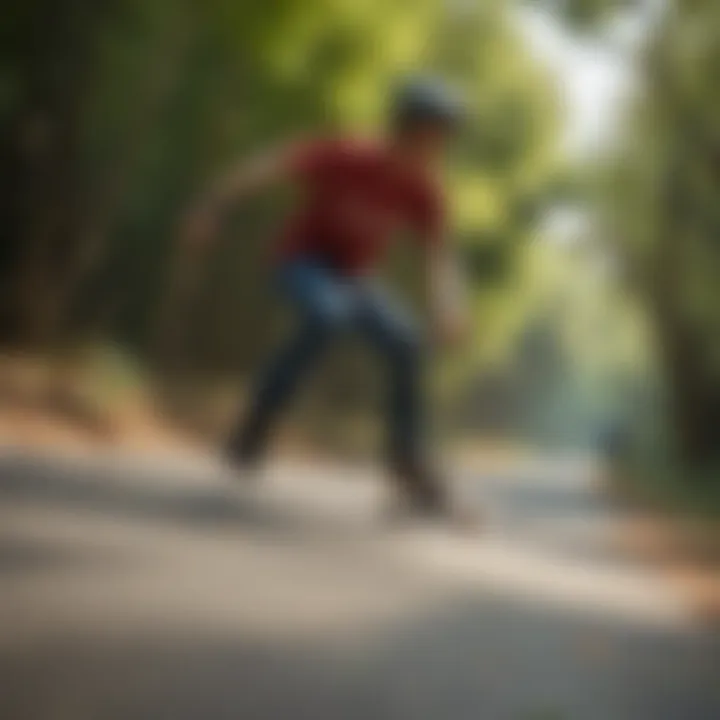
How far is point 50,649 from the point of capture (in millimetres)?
894

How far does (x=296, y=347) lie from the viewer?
3.21 ft

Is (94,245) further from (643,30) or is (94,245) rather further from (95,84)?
(643,30)

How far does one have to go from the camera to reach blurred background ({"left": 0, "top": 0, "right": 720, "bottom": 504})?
0.97 meters

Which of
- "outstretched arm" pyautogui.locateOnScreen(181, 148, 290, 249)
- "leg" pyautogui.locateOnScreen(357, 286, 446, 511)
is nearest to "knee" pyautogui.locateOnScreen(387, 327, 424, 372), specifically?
"leg" pyautogui.locateOnScreen(357, 286, 446, 511)

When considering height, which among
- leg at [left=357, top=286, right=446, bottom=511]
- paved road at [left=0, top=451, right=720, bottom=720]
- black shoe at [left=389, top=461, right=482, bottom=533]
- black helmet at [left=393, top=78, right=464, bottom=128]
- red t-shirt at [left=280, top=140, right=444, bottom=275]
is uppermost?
black helmet at [left=393, top=78, right=464, bottom=128]

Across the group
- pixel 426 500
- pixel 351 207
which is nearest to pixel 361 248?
pixel 351 207

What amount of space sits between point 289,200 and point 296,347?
0.12 metres

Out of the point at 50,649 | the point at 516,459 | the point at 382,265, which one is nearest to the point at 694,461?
the point at 516,459

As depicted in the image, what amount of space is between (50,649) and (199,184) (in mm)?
378

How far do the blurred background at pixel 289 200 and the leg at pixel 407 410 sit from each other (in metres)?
0.02

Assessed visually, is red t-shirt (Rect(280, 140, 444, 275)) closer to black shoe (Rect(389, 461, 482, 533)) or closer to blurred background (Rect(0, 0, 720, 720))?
blurred background (Rect(0, 0, 720, 720))

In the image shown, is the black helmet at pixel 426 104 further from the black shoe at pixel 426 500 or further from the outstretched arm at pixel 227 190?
the black shoe at pixel 426 500

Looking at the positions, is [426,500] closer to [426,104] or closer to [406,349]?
[406,349]

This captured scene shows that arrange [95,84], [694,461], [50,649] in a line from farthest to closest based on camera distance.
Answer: [694,461] < [95,84] < [50,649]
